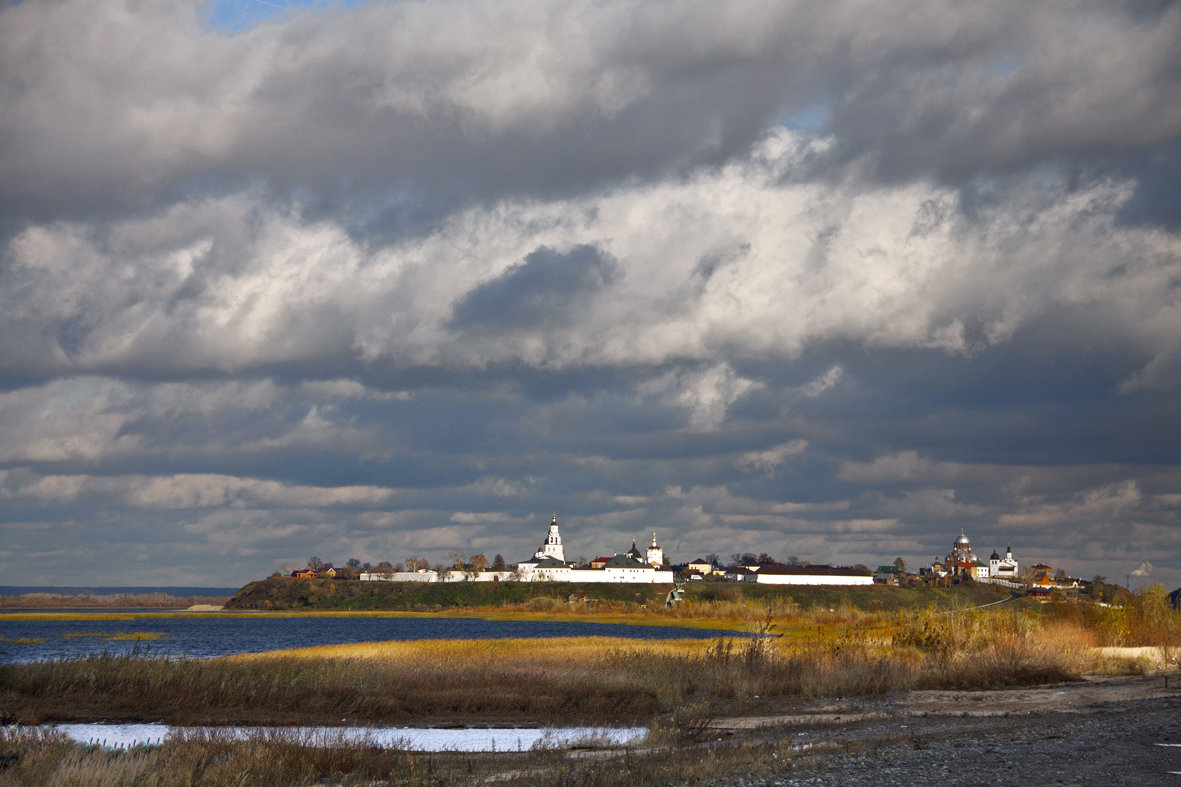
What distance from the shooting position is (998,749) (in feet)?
90.1

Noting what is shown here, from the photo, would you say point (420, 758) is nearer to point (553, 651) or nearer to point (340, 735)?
point (340, 735)

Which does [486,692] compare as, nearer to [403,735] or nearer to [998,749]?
[403,735]

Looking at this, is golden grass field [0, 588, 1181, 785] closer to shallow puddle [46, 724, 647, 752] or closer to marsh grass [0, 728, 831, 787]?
marsh grass [0, 728, 831, 787]

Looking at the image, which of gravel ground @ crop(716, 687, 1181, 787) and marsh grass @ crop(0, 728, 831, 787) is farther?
marsh grass @ crop(0, 728, 831, 787)

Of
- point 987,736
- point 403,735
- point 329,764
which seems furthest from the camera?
point 403,735

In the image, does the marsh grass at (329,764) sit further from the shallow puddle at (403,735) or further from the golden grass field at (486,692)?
the shallow puddle at (403,735)

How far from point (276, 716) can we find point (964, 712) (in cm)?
2664

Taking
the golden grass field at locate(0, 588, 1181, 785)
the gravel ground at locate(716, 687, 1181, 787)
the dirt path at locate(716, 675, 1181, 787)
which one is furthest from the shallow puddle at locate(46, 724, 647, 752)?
the gravel ground at locate(716, 687, 1181, 787)

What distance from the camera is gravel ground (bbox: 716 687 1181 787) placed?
75.6 feet

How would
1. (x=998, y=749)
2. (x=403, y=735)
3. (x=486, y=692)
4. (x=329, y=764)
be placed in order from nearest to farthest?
(x=329, y=764) → (x=998, y=749) → (x=403, y=735) → (x=486, y=692)

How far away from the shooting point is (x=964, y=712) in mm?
38281

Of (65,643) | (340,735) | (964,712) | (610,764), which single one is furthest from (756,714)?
(65,643)

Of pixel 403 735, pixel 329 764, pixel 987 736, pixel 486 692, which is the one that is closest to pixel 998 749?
pixel 987 736

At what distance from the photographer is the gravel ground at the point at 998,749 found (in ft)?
75.6
